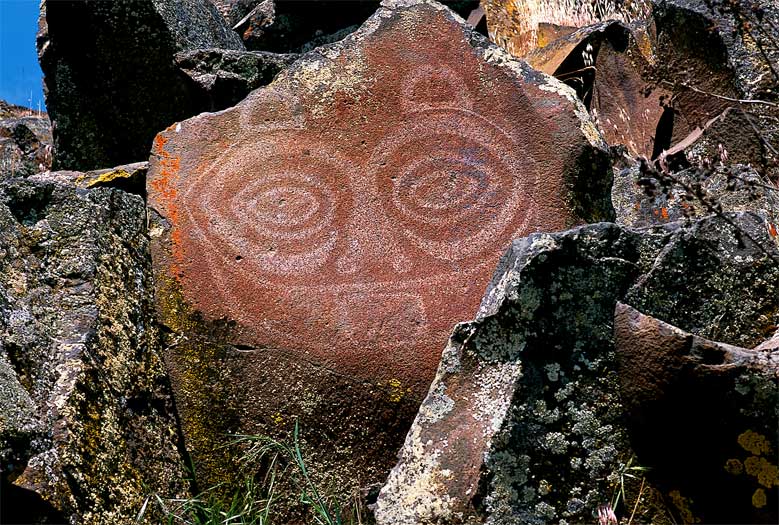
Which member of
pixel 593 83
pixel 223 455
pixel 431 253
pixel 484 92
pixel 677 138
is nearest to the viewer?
pixel 223 455

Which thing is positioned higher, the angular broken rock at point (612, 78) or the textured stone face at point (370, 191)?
the textured stone face at point (370, 191)

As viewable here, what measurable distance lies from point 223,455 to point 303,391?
307 millimetres

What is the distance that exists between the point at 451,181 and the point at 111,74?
194cm

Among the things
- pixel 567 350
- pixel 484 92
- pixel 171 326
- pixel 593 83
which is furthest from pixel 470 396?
pixel 593 83

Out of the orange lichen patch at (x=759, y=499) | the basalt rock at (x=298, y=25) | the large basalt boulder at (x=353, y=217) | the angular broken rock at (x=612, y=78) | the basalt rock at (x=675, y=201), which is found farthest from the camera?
the basalt rock at (x=298, y=25)

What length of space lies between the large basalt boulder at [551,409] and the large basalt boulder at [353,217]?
0.67 m

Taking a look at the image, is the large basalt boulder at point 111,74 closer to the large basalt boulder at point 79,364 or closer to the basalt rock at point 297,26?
the basalt rock at point 297,26

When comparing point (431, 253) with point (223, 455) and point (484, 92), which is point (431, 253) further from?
point (223, 455)

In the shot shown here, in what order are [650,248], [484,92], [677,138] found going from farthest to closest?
[677,138], [484,92], [650,248]

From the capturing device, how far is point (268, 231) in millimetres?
3412

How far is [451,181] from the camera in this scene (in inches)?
139

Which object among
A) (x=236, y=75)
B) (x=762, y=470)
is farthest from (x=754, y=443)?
(x=236, y=75)

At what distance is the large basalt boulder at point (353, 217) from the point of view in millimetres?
3162

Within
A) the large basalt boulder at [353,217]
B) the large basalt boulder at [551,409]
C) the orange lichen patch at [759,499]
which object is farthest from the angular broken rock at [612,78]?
the orange lichen patch at [759,499]
